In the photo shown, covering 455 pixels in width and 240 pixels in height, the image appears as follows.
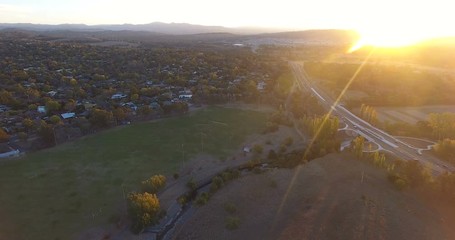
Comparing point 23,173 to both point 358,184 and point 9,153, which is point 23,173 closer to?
point 9,153

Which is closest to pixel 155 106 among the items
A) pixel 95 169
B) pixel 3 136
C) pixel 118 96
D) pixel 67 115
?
pixel 118 96

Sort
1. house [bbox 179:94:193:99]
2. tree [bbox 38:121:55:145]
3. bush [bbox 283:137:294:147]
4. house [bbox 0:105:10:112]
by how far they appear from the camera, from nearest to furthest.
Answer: tree [bbox 38:121:55:145] < bush [bbox 283:137:294:147] < house [bbox 0:105:10:112] < house [bbox 179:94:193:99]

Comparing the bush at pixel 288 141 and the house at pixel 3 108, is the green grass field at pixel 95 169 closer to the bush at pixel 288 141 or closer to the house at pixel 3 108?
the bush at pixel 288 141

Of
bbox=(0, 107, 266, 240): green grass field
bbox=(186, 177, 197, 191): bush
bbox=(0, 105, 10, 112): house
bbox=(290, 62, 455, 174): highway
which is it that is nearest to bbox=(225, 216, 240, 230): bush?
bbox=(186, 177, 197, 191): bush

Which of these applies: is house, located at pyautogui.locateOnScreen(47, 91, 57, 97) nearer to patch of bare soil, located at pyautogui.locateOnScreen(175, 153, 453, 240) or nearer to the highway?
patch of bare soil, located at pyautogui.locateOnScreen(175, 153, 453, 240)

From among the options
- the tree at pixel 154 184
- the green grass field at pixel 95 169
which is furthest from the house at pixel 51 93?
the tree at pixel 154 184

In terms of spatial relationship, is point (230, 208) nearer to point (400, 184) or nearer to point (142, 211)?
point (142, 211)
